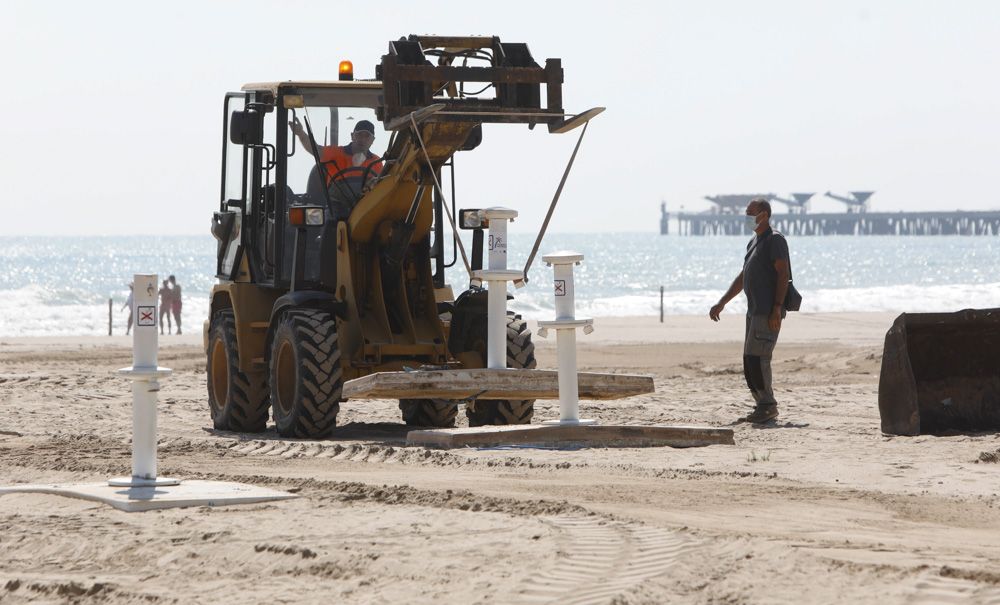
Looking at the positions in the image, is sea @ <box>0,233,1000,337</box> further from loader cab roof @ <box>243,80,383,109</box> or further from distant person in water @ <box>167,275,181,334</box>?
→ loader cab roof @ <box>243,80,383,109</box>

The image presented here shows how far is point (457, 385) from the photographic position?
34.3 ft

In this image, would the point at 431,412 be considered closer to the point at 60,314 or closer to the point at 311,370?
the point at 311,370

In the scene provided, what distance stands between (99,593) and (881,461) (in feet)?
16.6

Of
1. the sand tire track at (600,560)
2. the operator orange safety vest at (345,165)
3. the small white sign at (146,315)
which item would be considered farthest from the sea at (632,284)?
the sand tire track at (600,560)

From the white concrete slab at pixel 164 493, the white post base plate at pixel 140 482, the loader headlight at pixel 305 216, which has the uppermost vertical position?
the loader headlight at pixel 305 216

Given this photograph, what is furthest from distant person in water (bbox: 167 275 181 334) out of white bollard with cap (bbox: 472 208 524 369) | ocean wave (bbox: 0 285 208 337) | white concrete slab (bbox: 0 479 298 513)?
white concrete slab (bbox: 0 479 298 513)

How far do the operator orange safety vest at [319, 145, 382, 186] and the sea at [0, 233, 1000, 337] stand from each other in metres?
19.8

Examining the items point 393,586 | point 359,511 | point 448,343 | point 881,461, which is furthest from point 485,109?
point 393,586

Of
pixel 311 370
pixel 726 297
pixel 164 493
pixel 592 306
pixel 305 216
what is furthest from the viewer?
pixel 592 306

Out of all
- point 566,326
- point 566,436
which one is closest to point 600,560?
point 566,326

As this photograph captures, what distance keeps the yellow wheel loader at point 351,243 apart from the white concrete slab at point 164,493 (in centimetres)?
317

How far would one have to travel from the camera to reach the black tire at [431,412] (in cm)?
1272

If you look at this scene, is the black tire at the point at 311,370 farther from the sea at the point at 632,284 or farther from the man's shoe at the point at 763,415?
the sea at the point at 632,284

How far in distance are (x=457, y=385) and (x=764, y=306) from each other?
2911mm
